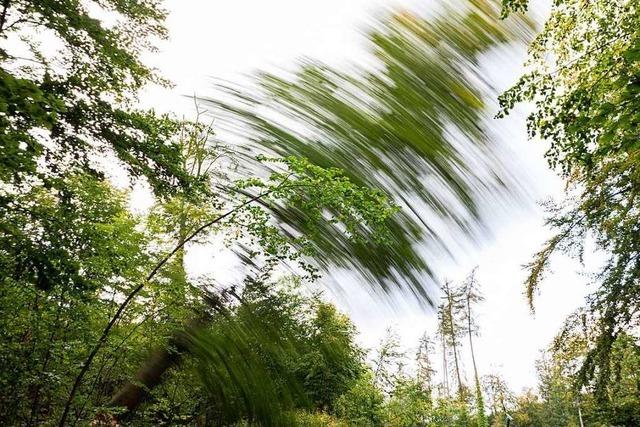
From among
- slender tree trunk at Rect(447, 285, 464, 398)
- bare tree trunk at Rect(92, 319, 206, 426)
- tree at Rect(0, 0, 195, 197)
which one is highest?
slender tree trunk at Rect(447, 285, 464, 398)

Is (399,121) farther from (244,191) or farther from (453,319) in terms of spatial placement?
(453,319)

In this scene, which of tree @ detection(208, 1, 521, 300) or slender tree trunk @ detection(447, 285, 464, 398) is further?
slender tree trunk @ detection(447, 285, 464, 398)

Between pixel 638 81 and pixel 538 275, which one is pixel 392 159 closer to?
pixel 538 275

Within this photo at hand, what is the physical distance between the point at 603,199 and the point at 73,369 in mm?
7090

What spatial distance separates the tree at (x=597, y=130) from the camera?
169cm

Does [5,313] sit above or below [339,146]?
below

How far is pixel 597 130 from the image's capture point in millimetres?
2436

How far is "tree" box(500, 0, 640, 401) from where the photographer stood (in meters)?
1.69

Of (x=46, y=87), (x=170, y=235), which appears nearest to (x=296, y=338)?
(x=170, y=235)

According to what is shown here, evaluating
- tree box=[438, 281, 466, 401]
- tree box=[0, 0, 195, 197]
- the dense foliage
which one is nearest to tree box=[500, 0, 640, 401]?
the dense foliage

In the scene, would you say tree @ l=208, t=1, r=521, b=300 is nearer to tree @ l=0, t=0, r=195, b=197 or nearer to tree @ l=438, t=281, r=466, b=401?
tree @ l=0, t=0, r=195, b=197

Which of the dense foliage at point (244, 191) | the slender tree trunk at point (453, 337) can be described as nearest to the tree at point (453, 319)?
the slender tree trunk at point (453, 337)

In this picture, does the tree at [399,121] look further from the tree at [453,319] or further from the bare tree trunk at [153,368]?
the tree at [453,319]

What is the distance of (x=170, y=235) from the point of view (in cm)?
573
